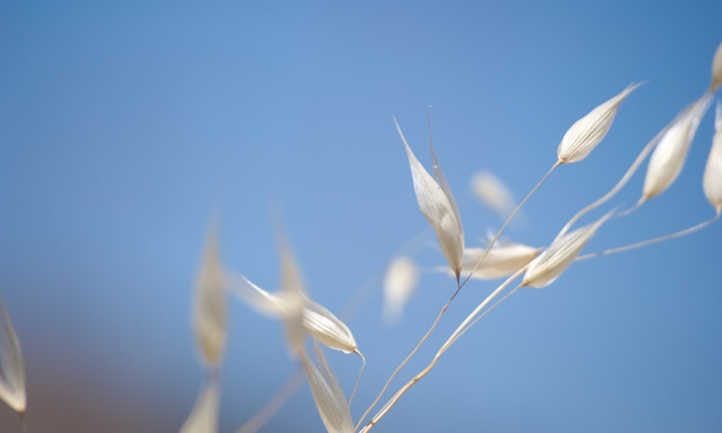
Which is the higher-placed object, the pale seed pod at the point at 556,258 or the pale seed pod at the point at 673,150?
the pale seed pod at the point at 673,150

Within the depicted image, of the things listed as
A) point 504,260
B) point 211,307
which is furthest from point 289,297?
point 504,260

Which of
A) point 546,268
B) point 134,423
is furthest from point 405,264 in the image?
point 134,423

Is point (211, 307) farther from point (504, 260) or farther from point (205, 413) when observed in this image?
point (504, 260)

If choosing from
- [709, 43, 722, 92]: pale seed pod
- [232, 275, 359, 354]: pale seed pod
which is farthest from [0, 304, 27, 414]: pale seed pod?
[709, 43, 722, 92]: pale seed pod

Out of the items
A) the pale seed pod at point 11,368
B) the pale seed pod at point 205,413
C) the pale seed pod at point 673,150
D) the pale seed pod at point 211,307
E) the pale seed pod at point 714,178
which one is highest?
the pale seed pod at point 11,368

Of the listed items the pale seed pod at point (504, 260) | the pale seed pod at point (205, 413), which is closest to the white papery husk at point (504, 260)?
the pale seed pod at point (504, 260)

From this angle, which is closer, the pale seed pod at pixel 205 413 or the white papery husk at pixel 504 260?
the pale seed pod at pixel 205 413

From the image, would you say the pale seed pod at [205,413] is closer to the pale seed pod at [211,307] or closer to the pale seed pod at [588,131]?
the pale seed pod at [211,307]
